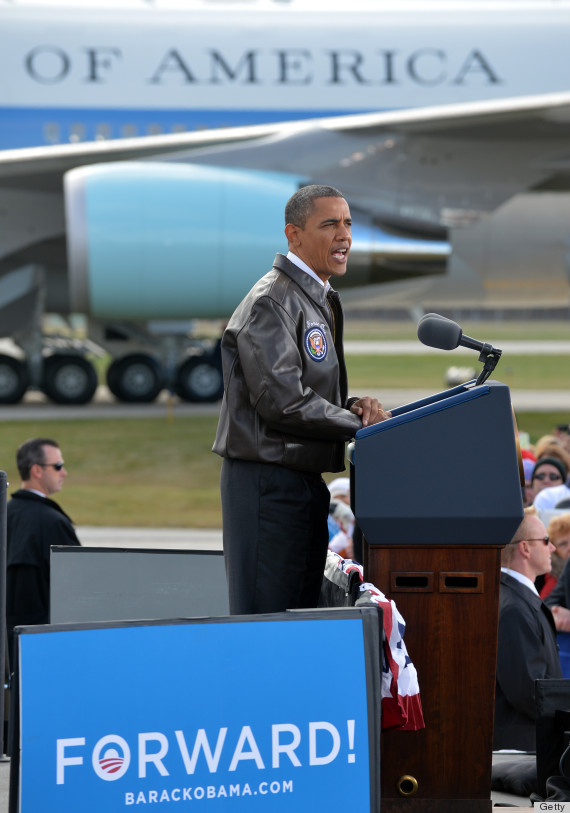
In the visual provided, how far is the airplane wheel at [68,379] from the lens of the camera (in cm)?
1588

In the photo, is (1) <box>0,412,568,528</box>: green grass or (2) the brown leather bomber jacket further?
(1) <box>0,412,568,528</box>: green grass

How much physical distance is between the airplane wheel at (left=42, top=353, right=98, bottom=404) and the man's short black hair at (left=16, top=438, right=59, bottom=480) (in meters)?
11.0

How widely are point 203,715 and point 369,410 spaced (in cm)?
90

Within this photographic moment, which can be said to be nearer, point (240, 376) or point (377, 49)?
point (240, 376)

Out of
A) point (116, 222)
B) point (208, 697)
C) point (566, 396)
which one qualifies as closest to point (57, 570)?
point (208, 697)

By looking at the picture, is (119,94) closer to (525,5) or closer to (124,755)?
(525,5)

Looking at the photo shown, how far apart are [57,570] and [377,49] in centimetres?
1232

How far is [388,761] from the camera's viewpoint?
2.88 meters

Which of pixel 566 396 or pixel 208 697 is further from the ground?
pixel 566 396

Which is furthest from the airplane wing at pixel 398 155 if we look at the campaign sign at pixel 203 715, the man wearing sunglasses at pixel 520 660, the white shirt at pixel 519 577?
the campaign sign at pixel 203 715

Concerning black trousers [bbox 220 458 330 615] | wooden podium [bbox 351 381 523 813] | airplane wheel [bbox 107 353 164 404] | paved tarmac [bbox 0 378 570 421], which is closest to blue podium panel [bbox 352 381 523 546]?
wooden podium [bbox 351 381 523 813]

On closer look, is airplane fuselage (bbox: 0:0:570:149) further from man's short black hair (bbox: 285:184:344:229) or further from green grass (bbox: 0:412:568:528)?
man's short black hair (bbox: 285:184:344:229)

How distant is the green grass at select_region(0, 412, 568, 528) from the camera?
1056cm

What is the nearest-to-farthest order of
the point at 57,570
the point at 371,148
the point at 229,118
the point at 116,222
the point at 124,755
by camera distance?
the point at 124,755, the point at 57,570, the point at 116,222, the point at 371,148, the point at 229,118
